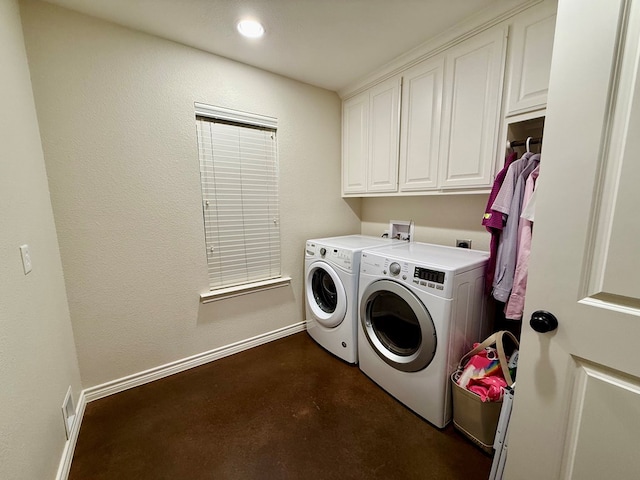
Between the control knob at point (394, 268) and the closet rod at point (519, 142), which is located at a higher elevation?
the closet rod at point (519, 142)

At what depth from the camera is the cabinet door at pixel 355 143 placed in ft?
7.49

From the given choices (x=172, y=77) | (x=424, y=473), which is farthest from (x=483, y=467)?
(x=172, y=77)

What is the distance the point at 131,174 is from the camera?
1634 millimetres

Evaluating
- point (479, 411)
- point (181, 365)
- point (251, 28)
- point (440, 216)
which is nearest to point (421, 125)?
point (440, 216)

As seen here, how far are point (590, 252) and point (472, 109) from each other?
1191mm

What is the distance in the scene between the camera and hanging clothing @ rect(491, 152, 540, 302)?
1350 mm

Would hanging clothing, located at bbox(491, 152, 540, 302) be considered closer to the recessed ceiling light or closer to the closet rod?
the closet rod

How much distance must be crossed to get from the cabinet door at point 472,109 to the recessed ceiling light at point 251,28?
1198 millimetres

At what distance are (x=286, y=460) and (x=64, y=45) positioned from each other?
2.50m

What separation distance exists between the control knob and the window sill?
3.70 feet

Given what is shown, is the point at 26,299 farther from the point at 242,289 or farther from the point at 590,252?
the point at 590,252

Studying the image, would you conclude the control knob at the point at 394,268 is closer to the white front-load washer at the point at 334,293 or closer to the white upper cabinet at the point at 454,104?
the white front-load washer at the point at 334,293

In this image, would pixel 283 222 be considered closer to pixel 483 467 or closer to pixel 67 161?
pixel 67 161

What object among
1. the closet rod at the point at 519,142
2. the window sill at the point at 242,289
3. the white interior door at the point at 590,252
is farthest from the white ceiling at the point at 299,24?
the window sill at the point at 242,289
